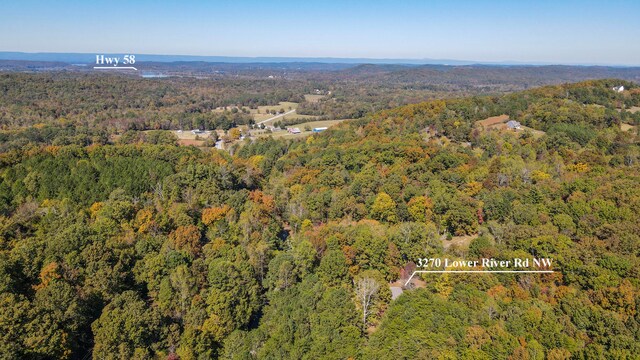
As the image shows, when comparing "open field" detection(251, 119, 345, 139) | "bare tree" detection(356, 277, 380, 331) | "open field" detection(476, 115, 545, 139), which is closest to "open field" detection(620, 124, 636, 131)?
"open field" detection(476, 115, 545, 139)

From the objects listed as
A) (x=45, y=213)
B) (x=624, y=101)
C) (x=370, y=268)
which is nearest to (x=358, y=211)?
(x=370, y=268)

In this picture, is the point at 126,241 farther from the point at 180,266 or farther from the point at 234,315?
the point at 234,315

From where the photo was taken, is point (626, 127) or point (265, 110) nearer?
point (626, 127)

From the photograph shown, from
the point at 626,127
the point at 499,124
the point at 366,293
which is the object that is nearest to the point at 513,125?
the point at 499,124

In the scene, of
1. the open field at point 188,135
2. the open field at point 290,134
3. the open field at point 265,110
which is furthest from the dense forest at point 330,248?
the open field at point 265,110

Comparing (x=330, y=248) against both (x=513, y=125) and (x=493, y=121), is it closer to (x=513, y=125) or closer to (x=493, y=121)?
(x=513, y=125)

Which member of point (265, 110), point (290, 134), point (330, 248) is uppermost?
point (265, 110)
